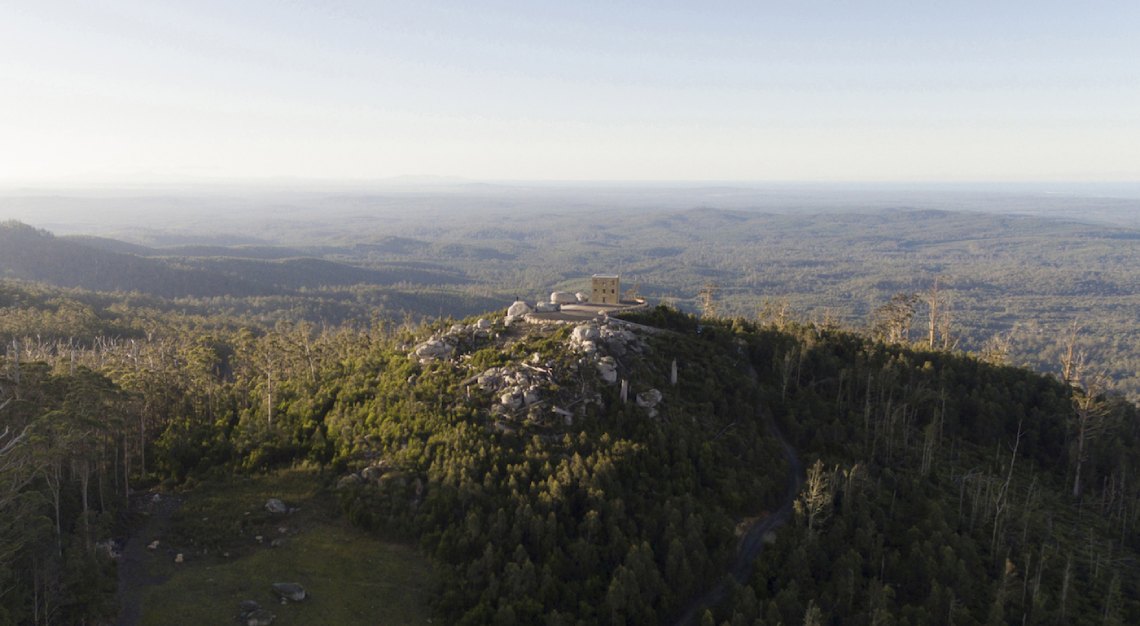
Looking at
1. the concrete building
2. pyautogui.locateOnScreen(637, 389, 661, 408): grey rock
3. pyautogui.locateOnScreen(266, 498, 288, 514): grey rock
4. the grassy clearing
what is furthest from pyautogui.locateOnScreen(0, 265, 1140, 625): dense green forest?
the concrete building

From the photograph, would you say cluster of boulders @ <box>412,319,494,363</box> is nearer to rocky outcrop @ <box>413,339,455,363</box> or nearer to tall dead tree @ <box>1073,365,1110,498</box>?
rocky outcrop @ <box>413,339,455,363</box>

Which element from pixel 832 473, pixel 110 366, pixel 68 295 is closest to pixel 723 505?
pixel 832 473

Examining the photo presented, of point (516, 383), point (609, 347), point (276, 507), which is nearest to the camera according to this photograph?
point (276, 507)

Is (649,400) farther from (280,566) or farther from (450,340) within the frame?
(280,566)

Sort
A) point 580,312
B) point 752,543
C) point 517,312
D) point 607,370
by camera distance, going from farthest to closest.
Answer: point 580,312 → point 517,312 → point 607,370 → point 752,543

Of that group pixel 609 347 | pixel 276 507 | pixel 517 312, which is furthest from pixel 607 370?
pixel 276 507

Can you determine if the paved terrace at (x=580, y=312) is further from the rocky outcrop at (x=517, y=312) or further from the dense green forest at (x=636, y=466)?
the dense green forest at (x=636, y=466)

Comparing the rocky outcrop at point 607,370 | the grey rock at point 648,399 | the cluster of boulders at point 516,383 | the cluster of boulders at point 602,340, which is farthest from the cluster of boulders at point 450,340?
the grey rock at point 648,399
